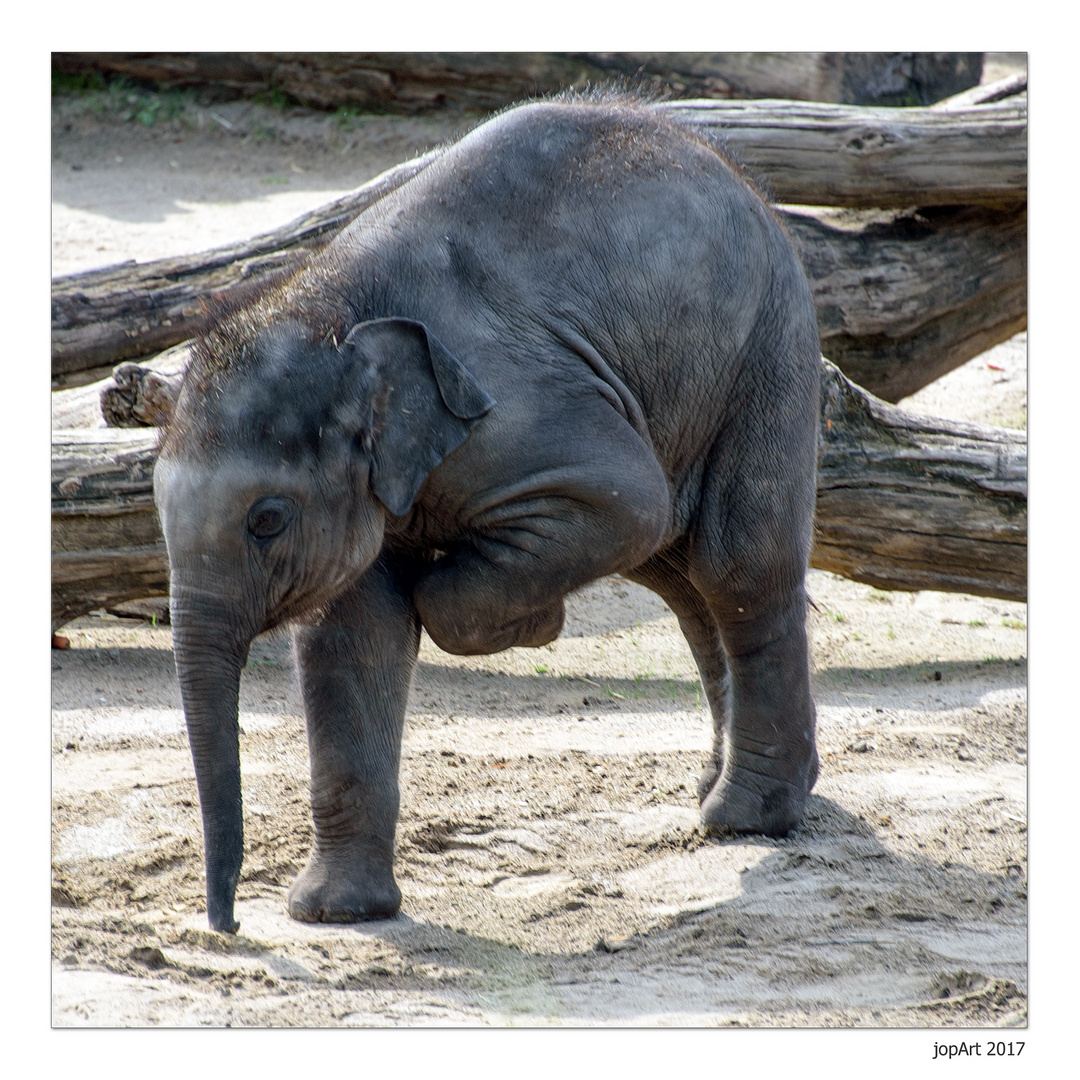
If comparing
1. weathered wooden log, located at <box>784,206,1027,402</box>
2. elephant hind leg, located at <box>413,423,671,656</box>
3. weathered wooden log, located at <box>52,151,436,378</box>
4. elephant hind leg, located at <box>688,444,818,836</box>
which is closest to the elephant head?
elephant hind leg, located at <box>413,423,671,656</box>

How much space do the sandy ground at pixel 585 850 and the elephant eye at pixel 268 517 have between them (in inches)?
43.1

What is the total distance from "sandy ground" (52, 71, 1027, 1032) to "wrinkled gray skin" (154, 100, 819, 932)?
0.34 meters

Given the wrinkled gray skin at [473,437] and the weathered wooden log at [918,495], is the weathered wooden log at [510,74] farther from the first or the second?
the wrinkled gray skin at [473,437]

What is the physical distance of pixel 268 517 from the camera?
3.40m

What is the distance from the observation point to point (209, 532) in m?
3.35

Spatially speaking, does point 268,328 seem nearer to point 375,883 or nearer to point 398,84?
point 375,883

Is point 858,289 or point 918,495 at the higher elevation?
point 858,289

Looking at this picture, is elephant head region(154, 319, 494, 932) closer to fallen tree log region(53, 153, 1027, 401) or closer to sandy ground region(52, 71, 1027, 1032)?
sandy ground region(52, 71, 1027, 1032)

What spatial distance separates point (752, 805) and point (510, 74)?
9550 mm

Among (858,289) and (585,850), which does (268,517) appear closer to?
(585,850)

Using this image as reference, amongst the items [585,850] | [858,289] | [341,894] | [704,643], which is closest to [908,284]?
[858,289]

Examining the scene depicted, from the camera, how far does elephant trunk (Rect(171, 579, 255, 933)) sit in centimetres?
339

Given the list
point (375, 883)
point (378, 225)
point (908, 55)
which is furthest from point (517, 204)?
point (908, 55)

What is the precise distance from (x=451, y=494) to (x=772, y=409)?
3.92 ft
